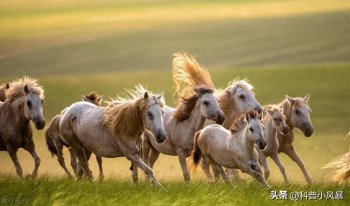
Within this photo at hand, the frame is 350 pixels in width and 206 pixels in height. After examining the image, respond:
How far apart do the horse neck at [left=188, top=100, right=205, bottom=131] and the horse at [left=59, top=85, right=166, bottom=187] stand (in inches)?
44.3

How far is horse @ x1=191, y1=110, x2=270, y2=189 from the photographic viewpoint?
11797mm

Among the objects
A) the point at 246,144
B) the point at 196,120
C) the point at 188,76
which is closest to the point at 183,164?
the point at 196,120

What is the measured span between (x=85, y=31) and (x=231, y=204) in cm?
3233

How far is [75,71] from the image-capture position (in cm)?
3875

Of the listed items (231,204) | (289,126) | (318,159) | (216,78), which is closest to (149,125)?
(231,204)

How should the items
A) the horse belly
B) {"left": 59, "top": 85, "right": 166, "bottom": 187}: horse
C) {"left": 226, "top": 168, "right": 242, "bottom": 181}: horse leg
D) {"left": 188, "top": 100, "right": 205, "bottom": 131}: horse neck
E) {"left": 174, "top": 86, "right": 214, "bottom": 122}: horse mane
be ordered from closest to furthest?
{"left": 59, "top": 85, "right": 166, "bottom": 187}: horse → {"left": 226, "top": 168, "right": 242, "bottom": 181}: horse leg → {"left": 188, "top": 100, "right": 205, "bottom": 131}: horse neck → {"left": 174, "top": 86, "right": 214, "bottom": 122}: horse mane → the horse belly

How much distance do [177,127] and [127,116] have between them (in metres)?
1.74

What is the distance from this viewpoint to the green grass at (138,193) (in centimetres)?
1030

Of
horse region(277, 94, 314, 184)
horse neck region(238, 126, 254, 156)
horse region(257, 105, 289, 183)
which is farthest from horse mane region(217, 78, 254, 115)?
horse neck region(238, 126, 254, 156)

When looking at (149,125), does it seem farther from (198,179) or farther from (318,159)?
(318,159)

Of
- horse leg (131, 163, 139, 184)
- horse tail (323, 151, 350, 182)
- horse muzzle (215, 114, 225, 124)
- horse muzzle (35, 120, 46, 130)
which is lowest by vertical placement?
horse tail (323, 151, 350, 182)

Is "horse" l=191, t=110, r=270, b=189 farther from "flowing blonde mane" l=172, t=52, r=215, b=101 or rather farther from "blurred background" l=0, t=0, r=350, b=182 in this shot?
"blurred background" l=0, t=0, r=350, b=182

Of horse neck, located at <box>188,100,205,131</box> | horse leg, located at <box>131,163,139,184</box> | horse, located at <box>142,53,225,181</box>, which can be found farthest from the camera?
horse neck, located at <box>188,100,205,131</box>

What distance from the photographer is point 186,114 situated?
14.1 metres
